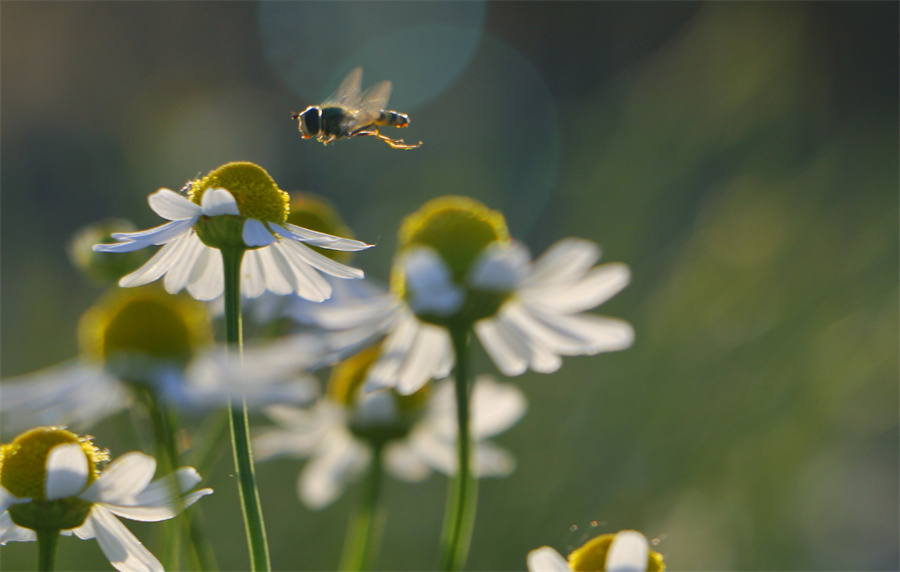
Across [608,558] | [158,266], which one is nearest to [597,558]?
[608,558]

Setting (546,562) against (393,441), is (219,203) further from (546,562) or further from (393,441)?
(393,441)

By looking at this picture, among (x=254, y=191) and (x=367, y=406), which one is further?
(x=367, y=406)

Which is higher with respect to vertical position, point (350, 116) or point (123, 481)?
point (350, 116)

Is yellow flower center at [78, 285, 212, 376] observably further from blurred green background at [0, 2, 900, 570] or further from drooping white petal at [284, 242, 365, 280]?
drooping white petal at [284, 242, 365, 280]

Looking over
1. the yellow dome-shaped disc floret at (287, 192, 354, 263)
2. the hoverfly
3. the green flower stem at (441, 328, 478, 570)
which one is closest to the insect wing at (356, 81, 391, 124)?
the hoverfly

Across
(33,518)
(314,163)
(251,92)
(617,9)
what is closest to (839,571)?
(33,518)

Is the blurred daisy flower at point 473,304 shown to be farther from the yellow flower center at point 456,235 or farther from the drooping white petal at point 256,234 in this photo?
the drooping white petal at point 256,234
